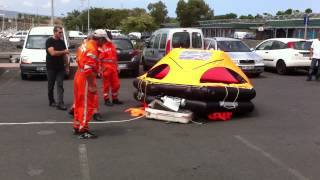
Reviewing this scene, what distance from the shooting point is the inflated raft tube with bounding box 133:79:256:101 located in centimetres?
941

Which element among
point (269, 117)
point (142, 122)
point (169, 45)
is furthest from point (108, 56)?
point (169, 45)

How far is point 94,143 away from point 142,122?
1.85m

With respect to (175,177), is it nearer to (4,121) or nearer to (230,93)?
(230,93)

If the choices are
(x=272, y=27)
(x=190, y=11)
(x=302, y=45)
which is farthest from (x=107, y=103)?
(x=190, y=11)

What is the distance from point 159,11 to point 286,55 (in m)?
72.1

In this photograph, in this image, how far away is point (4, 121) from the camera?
Result: 30.8 ft

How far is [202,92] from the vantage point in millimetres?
9375

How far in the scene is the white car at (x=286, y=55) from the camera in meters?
19.3

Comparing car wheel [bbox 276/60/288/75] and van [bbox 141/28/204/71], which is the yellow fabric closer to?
van [bbox 141/28/204/71]

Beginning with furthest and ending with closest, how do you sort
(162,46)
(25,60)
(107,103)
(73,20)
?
(73,20) → (162,46) → (25,60) → (107,103)

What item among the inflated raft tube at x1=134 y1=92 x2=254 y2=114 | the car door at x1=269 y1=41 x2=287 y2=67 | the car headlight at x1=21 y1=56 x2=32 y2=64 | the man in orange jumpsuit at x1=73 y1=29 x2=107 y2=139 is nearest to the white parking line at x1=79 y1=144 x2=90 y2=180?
the man in orange jumpsuit at x1=73 y1=29 x2=107 y2=139

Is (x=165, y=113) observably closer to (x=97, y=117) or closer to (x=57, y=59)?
(x=97, y=117)

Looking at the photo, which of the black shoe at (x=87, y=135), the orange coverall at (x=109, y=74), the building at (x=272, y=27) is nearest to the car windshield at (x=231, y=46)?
the orange coverall at (x=109, y=74)

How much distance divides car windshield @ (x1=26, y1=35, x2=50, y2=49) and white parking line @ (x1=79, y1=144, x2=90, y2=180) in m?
11.4
